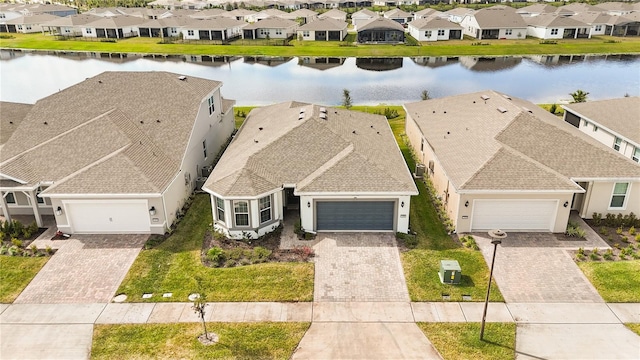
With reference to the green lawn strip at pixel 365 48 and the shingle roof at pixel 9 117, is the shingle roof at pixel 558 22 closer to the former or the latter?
the green lawn strip at pixel 365 48

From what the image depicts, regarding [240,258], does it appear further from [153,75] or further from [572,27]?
[572,27]

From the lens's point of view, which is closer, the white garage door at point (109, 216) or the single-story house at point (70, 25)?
the white garage door at point (109, 216)

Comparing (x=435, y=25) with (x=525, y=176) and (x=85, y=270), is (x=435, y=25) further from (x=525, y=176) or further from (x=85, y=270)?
(x=85, y=270)

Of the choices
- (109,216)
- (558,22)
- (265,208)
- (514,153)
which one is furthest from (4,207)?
(558,22)

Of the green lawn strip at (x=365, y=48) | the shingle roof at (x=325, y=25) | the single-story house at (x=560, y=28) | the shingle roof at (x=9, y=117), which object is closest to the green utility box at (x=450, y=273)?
the shingle roof at (x=9, y=117)

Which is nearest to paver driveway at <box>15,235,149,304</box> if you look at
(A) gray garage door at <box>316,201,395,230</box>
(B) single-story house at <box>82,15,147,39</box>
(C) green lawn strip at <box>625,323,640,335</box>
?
(A) gray garage door at <box>316,201,395,230</box>

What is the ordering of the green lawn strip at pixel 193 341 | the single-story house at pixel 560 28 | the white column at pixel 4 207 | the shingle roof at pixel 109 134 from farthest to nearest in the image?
the single-story house at pixel 560 28, the white column at pixel 4 207, the shingle roof at pixel 109 134, the green lawn strip at pixel 193 341

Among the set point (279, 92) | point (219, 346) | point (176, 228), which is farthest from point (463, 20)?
point (219, 346)
